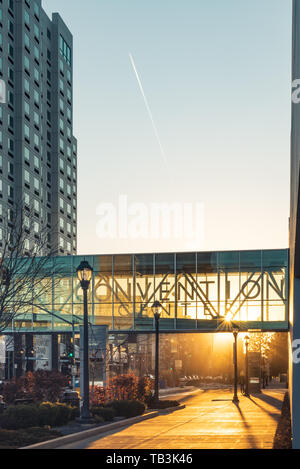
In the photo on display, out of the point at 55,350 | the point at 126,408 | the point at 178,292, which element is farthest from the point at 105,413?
the point at 55,350

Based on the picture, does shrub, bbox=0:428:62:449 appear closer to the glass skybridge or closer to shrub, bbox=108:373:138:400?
Result: shrub, bbox=108:373:138:400

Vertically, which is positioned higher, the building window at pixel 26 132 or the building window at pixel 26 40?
the building window at pixel 26 40

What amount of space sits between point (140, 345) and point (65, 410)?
7827 centimetres

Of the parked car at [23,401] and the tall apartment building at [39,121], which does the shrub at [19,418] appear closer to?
the parked car at [23,401]

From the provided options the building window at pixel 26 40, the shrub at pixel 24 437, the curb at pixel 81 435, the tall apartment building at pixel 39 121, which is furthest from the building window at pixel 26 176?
the shrub at pixel 24 437

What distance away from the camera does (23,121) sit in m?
95.4

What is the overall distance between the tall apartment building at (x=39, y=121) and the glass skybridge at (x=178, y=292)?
2863 centimetres

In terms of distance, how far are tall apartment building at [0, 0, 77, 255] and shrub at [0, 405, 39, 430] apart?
60.4m

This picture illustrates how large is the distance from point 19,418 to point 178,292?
32.6 metres

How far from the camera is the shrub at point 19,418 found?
2258 centimetres

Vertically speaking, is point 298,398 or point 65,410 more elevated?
point 298,398
